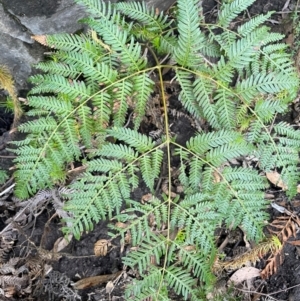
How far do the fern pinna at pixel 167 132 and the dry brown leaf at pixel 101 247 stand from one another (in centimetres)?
31

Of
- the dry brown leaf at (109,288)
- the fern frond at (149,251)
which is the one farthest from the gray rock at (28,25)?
the dry brown leaf at (109,288)

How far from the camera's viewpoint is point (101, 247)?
128 inches

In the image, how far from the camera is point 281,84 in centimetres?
297

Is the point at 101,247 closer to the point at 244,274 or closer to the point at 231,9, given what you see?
the point at 244,274

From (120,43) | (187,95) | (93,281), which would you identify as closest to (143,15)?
(120,43)

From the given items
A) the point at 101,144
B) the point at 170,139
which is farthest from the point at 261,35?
the point at 101,144

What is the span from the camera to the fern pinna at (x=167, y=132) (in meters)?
2.92

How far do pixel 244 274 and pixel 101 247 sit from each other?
1089 mm

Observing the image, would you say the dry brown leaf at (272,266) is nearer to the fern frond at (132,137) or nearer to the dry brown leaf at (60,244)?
the fern frond at (132,137)

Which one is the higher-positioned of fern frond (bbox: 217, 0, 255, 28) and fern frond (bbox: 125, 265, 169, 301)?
fern frond (bbox: 217, 0, 255, 28)

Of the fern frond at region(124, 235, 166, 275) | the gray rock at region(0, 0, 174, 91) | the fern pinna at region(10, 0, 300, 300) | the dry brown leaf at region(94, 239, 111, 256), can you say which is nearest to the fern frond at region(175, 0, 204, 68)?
the fern pinna at region(10, 0, 300, 300)

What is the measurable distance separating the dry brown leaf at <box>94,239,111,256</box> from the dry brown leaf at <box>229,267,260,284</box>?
962 mm

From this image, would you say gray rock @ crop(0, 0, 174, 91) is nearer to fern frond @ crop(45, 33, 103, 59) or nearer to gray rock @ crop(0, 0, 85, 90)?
gray rock @ crop(0, 0, 85, 90)

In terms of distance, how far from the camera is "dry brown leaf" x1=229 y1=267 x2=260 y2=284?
3340mm
